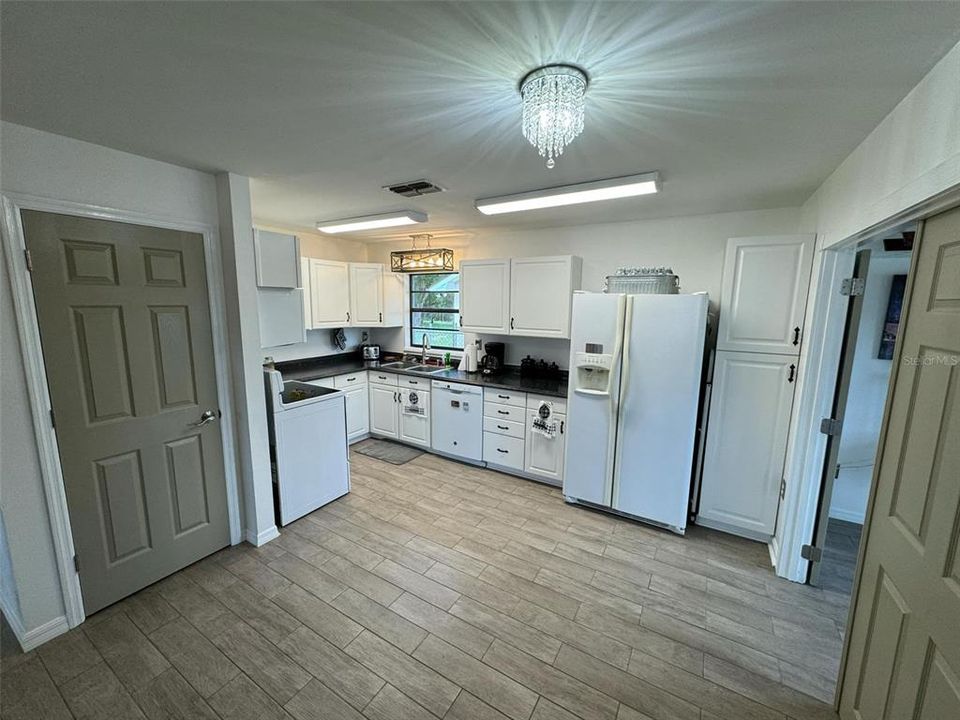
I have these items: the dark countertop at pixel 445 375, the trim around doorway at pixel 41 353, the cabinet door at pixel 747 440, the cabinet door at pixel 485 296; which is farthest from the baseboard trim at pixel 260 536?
the cabinet door at pixel 747 440

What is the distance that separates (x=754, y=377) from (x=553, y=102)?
2338mm

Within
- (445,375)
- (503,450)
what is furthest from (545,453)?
(445,375)

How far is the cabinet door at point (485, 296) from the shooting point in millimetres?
3826

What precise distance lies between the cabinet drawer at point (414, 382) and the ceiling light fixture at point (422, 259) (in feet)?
4.30

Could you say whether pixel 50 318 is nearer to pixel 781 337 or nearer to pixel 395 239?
pixel 395 239

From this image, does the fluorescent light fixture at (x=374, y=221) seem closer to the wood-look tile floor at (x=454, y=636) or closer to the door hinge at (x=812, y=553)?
the wood-look tile floor at (x=454, y=636)

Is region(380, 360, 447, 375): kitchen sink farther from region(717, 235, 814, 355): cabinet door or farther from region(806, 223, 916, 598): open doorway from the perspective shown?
region(806, 223, 916, 598): open doorway

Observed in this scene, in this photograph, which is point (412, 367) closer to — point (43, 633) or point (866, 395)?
point (43, 633)

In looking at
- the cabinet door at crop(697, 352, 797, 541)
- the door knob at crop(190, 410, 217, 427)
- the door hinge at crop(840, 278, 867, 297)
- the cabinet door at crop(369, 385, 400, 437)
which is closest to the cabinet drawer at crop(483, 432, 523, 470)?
the cabinet door at crop(369, 385, 400, 437)

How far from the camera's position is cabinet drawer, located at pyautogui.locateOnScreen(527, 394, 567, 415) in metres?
3.31

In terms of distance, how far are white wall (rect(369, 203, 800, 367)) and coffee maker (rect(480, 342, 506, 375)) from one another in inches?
3.5

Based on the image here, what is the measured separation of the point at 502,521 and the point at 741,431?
186 cm

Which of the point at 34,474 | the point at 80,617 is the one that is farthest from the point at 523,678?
the point at 34,474

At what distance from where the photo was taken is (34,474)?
5.95ft
